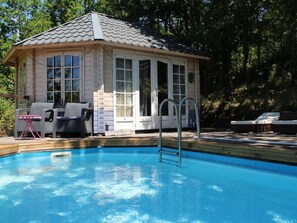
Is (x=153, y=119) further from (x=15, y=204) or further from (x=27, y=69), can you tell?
(x=15, y=204)

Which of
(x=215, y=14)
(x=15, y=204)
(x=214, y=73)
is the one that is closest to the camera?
(x=15, y=204)

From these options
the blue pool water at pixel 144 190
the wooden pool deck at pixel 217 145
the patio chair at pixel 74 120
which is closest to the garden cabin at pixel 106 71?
the patio chair at pixel 74 120

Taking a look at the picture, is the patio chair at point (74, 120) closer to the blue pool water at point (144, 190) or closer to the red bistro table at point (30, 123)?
the red bistro table at point (30, 123)

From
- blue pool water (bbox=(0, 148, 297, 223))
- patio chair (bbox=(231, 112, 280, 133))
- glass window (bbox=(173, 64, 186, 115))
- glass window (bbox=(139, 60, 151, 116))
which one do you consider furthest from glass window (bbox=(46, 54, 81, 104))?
patio chair (bbox=(231, 112, 280, 133))

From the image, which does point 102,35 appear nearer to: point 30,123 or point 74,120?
point 74,120

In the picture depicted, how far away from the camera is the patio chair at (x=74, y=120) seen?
7590 mm

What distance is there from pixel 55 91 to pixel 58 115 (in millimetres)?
917

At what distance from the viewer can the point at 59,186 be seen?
4387 mm

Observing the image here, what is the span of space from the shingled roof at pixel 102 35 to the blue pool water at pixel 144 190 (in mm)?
3310

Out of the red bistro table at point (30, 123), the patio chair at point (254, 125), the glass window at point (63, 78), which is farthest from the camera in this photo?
the glass window at point (63, 78)

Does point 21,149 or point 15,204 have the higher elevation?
point 21,149

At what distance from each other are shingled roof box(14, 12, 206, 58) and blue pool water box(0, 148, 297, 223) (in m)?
3.31

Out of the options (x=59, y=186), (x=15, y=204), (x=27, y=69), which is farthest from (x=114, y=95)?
(x=15, y=204)

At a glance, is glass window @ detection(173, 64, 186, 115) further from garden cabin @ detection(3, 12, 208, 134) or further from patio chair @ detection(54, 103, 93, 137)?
patio chair @ detection(54, 103, 93, 137)
